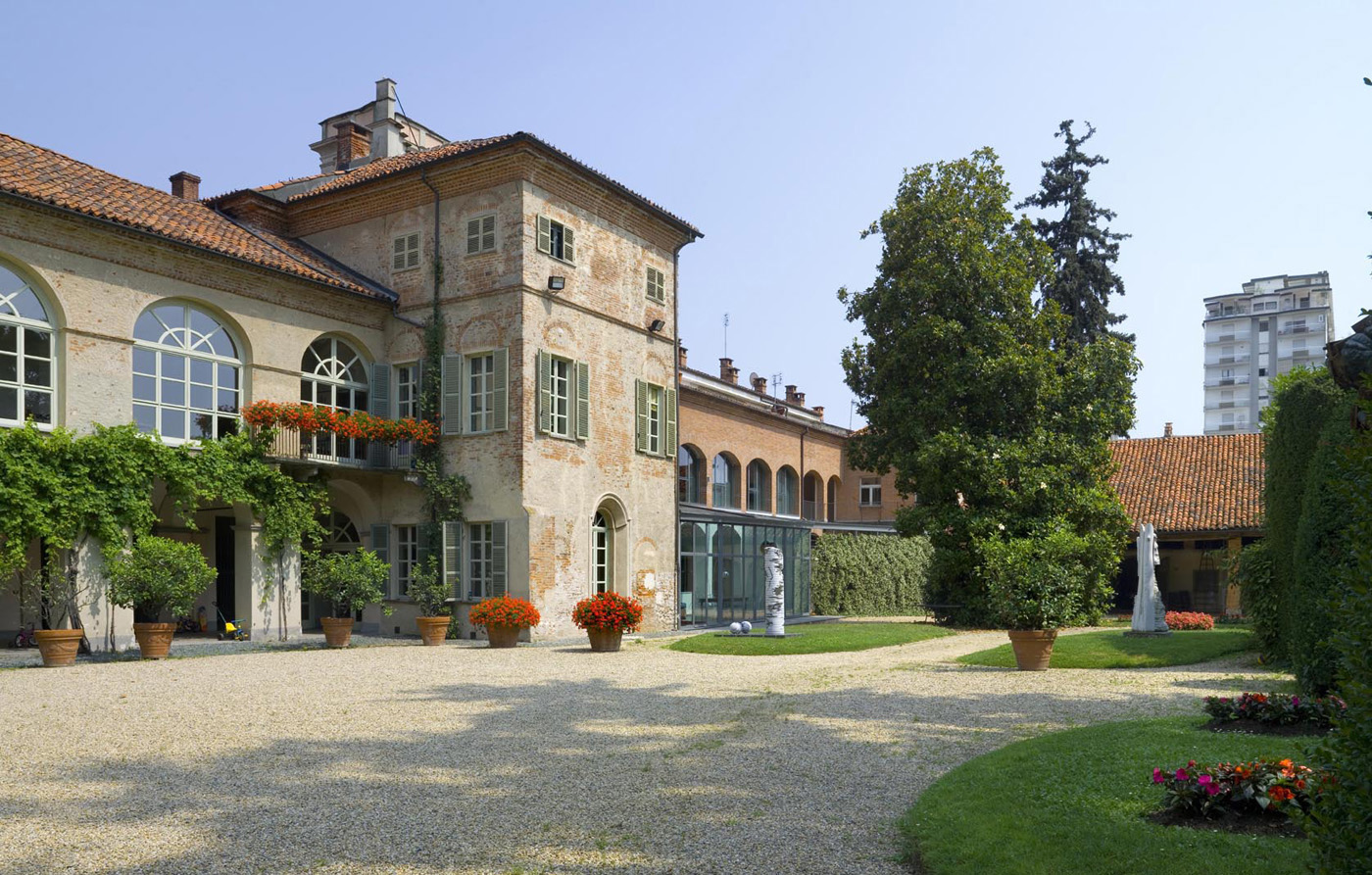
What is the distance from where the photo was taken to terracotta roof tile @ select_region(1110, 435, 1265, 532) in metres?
28.2

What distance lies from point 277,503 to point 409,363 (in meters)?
4.38

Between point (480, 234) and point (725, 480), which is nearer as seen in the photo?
A: point (480, 234)

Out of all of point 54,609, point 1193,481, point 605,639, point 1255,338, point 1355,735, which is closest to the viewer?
point 1355,735

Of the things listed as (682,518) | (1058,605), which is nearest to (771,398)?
(682,518)

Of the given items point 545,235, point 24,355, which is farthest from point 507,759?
point 545,235

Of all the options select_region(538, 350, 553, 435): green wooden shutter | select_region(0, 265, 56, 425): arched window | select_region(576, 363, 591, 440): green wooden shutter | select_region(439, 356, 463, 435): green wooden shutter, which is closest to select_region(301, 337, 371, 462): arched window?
select_region(439, 356, 463, 435): green wooden shutter

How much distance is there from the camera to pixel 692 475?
113 ft

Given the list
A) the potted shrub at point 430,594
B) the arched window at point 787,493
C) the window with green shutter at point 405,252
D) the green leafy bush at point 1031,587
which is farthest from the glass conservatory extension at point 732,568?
the green leafy bush at point 1031,587

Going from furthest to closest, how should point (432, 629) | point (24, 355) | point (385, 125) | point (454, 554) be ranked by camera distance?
point (385, 125), point (454, 554), point (432, 629), point (24, 355)

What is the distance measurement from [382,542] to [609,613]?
23.6 ft

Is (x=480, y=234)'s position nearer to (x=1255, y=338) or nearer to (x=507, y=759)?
(x=507, y=759)

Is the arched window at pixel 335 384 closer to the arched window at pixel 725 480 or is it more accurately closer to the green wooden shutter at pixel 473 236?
the green wooden shutter at pixel 473 236

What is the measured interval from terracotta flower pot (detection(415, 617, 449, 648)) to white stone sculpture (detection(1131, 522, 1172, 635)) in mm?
12880

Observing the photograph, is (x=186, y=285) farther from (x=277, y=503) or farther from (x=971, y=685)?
(x=971, y=685)
